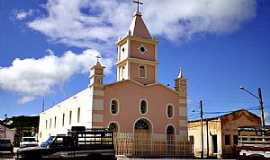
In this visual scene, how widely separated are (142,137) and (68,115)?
1050cm

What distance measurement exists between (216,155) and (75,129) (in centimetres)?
2491

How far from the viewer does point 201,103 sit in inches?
1683

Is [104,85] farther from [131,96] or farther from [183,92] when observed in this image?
[183,92]

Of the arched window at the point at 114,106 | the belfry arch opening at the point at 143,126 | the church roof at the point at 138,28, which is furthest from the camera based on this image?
the church roof at the point at 138,28

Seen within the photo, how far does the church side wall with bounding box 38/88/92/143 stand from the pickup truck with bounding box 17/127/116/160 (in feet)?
47.7

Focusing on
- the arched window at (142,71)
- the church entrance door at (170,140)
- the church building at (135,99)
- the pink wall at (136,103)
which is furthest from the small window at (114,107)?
the church entrance door at (170,140)

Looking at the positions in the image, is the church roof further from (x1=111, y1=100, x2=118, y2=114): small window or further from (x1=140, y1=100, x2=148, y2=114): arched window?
(x1=111, y1=100, x2=118, y2=114): small window

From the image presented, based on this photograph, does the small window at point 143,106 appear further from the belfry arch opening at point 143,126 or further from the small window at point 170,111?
the small window at point 170,111

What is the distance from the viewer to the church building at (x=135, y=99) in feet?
117

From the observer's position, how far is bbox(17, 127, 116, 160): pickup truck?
62.4 feet

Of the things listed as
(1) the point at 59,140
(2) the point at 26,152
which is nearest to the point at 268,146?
(1) the point at 59,140

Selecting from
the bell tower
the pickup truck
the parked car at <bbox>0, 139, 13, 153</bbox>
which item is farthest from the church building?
the pickup truck

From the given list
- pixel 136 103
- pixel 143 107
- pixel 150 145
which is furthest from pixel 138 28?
pixel 150 145

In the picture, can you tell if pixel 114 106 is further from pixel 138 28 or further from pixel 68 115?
pixel 138 28
